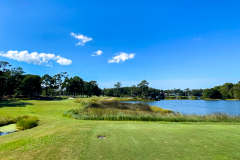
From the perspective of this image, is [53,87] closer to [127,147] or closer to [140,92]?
[140,92]

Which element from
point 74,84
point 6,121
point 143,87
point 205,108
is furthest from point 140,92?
point 6,121

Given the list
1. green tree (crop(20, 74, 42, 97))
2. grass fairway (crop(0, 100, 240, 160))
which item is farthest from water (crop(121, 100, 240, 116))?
green tree (crop(20, 74, 42, 97))

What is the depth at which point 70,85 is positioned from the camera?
260ft

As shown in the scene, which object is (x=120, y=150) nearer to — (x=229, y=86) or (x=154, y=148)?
(x=154, y=148)

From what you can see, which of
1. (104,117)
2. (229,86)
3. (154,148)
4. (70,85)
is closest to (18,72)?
(70,85)

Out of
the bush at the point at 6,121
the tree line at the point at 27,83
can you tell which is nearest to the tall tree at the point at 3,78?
the tree line at the point at 27,83

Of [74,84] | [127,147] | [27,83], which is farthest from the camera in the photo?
[74,84]

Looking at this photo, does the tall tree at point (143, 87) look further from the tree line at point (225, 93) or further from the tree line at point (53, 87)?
the tree line at point (225, 93)

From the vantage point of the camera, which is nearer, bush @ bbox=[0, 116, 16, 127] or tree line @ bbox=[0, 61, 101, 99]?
bush @ bbox=[0, 116, 16, 127]

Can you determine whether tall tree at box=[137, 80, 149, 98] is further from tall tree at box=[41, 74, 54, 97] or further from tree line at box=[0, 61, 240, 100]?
tall tree at box=[41, 74, 54, 97]

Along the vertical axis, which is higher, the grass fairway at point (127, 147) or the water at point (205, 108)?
the grass fairway at point (127, 147)

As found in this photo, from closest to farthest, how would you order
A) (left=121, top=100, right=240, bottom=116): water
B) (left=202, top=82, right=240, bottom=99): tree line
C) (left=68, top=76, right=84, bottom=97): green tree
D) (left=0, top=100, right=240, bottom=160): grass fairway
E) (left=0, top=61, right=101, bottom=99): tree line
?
(left=0, top=100, right=240, bottom=160): grass fairway, (left=121, top=100, right=240, bottom=116): water, (left=0, top=61, right=101, bottom=99): tree line, (left=68, top=76, right=84, bottom=97): green tree, (left=202, top=82, right=240, bottom=99): tree line

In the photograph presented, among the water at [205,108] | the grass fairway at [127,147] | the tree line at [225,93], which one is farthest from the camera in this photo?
the tree line at [225,93]

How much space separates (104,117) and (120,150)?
10.4 meters
